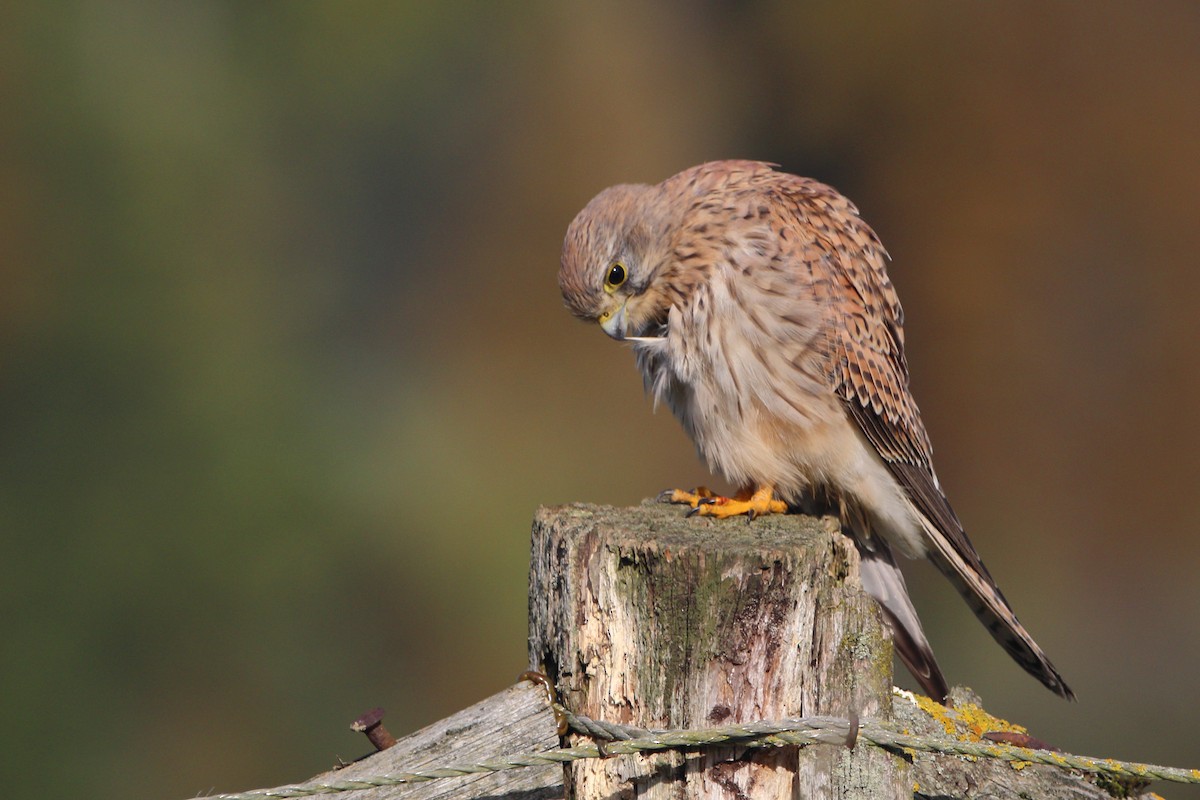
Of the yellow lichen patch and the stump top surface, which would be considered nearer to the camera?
the stump top surface

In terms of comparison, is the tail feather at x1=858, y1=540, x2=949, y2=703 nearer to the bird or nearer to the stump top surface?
the bird

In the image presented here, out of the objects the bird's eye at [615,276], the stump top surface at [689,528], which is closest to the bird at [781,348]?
the bird's eye at [615,276]

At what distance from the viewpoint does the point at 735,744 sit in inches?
59.5

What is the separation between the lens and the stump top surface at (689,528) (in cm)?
163

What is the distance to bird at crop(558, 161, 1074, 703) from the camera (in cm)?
258

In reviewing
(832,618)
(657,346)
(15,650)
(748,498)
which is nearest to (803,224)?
(657,346)

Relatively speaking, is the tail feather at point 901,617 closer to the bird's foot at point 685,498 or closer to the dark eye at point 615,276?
the bird's foot at point 685,498

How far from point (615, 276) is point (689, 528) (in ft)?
3.31

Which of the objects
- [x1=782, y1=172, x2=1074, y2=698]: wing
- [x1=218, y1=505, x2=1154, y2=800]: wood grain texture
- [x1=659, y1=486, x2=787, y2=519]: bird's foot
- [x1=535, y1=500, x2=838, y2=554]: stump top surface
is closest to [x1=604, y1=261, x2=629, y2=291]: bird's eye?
[x1=782, y1=172, x2=1074, y2=698]: wing

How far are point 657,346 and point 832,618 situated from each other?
1.20 metres

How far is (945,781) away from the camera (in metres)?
1.73

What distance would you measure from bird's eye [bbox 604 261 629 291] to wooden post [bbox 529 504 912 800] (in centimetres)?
116

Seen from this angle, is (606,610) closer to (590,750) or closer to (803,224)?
(590,750)

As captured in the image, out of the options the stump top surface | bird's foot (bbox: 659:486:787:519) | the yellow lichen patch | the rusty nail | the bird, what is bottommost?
the yellow lichen patch
